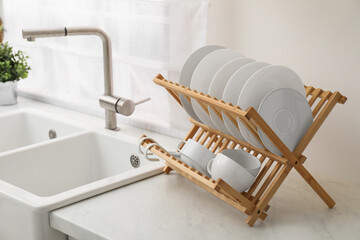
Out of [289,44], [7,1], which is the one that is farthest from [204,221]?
[7,1]

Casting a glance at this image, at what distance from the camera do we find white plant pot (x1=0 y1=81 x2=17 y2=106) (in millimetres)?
2219

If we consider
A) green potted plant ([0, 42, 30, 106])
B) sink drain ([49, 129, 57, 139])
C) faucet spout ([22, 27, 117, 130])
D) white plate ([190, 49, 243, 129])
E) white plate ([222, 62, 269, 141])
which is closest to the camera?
white plate ([222, 62, 269, 141])

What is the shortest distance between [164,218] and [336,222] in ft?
1.33

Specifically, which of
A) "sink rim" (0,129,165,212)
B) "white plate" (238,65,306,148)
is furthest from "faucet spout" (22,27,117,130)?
"white plate" (238,65,306,148)

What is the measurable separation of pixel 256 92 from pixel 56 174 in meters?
0.88

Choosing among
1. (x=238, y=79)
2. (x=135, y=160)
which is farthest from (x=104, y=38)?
(x=238, y=79)

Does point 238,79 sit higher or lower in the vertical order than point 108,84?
higher

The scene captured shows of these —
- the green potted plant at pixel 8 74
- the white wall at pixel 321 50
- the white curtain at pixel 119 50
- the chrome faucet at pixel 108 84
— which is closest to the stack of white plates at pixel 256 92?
the white wall at pixel 321 50

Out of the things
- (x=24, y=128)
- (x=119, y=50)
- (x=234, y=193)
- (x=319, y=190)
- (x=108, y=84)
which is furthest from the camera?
(x=24, y=128)

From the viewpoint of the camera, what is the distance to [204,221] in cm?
124

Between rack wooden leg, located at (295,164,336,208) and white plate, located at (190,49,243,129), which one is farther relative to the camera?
white plate, located at (190,49,243,129)

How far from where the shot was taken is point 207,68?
4.52 feet

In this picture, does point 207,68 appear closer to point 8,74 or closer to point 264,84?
point 264,84

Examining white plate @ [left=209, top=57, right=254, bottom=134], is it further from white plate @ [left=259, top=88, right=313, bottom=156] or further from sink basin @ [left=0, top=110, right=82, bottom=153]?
sink basin @ [left=0, top=110, right=82, bottom=153]
